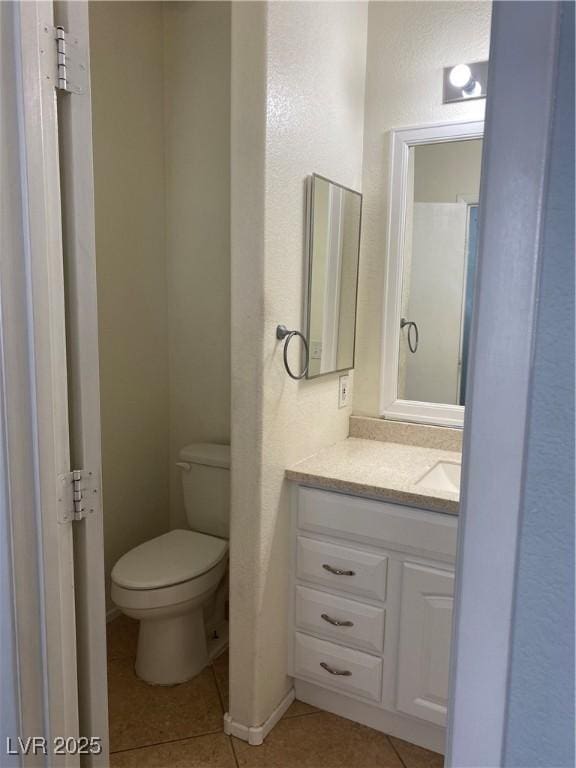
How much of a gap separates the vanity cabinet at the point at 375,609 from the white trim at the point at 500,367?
1.20m

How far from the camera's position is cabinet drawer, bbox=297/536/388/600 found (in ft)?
6.01

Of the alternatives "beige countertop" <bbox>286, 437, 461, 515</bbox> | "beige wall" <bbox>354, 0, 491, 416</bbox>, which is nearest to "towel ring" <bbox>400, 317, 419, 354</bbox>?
"beige wall" <bbox>354, 0, 491, 416</bbox>

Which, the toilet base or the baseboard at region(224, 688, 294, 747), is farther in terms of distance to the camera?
the toilet base

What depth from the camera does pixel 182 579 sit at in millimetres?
2090

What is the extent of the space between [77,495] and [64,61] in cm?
79

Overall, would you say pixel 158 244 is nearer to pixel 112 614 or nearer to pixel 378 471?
pixel 378 471

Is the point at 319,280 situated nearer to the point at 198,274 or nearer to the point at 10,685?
the point at 198,274

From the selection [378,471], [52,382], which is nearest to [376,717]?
[378,471]

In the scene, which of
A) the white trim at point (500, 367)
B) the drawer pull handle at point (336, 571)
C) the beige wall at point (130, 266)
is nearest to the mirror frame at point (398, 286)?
the drawer pull handle at point (336, 571)

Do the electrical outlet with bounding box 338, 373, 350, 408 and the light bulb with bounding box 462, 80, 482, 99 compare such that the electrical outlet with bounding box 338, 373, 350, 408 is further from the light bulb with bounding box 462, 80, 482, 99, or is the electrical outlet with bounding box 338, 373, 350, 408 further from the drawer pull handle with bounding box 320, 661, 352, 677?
the light bulb with bounding box 462, 80, 482, 99

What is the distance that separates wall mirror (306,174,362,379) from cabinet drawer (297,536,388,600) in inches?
22.6

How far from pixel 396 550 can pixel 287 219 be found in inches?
41.8

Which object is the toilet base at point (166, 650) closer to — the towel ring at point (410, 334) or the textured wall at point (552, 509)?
the towel ring at point (410, 334)

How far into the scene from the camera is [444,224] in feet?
7.10
